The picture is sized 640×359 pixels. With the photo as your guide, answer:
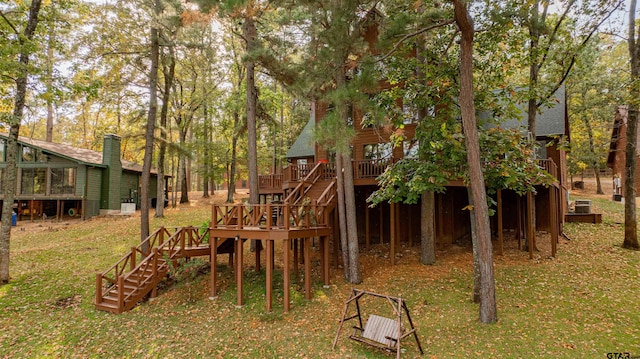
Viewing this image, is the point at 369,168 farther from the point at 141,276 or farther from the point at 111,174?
the point at 111,174

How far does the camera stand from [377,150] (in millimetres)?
13883

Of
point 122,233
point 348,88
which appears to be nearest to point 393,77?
point 348,88

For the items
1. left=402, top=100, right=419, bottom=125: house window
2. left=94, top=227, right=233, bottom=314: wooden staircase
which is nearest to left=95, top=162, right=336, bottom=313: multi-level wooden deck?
left=94, top=227, right=233, bottom=314: wooden staircase

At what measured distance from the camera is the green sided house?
21.2 m

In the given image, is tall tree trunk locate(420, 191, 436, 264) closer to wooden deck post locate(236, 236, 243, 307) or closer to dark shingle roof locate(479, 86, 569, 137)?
dark shingle roof locate(479, 86, 569, 137)

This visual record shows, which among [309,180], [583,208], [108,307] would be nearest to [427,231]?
[309,180]

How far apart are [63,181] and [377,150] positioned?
68.7 feet

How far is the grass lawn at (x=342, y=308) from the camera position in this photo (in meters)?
6.46

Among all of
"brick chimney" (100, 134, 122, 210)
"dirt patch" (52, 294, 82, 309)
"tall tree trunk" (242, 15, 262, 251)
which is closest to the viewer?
"dirt patch" (52, 294, 82, 309)

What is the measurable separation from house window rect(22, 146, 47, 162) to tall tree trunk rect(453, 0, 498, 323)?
25.7 m

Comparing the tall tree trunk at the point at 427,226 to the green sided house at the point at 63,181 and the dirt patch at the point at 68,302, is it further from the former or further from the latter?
the green sided house at the point at 63,181

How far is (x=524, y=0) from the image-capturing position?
29.4ft

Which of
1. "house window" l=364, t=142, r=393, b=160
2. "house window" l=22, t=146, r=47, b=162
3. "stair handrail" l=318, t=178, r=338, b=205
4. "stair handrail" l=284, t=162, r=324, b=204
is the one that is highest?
"house window" l=22, t=146, r=47, b=162

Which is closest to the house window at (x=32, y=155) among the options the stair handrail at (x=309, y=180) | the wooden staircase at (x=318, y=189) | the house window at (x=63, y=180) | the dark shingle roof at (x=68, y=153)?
the dark shingle roof at (x=68, y=153)
